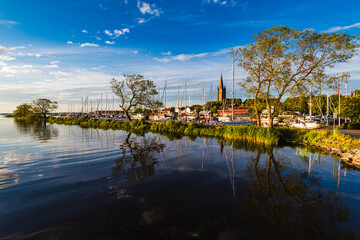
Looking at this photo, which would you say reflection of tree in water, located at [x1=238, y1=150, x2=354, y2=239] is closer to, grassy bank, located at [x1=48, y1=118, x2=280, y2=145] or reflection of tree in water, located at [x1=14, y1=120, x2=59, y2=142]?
grassy bank, located at [x1=48, y1=118, x2=280, y2=145]

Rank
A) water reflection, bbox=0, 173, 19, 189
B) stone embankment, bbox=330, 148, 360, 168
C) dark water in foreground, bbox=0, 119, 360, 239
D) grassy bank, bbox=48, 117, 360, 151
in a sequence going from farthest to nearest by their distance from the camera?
grassy bank, bbox=48, 117, 360, 151 < stone embankment, bbox=330, 148, 360, 168 < water reflection, bbox=0, 173, 19, 189 < dark water in foreground, bbox=0, 119, 360, 239

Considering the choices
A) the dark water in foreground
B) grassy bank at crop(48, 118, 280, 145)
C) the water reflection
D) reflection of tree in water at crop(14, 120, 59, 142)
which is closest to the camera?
the dark water in foreground

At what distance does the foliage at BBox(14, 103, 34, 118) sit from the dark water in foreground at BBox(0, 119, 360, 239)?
10069 cm

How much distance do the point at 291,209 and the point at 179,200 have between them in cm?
493

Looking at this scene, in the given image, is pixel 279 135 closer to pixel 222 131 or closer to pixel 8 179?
pixel 222 131

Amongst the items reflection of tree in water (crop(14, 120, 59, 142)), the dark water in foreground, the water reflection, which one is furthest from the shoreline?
reflection of tree in water (crop(14, 120, 59, 142))

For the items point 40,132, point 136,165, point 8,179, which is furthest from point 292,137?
point 40,132

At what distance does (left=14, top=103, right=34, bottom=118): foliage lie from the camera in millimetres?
90012

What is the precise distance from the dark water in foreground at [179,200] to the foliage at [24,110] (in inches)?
3964

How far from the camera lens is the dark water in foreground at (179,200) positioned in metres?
5.97

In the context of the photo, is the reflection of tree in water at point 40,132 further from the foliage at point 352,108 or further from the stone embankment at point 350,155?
the foliage at point 352,108

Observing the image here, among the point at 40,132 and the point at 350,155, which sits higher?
the point at 350,155

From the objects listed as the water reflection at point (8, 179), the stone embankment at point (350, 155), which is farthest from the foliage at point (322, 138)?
the water reflection at point (8, 179)

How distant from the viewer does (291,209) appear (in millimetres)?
7195
